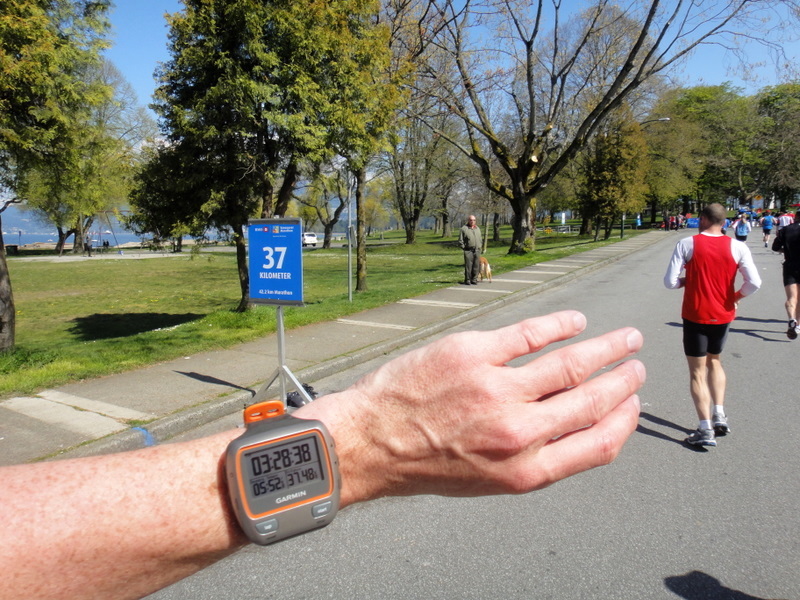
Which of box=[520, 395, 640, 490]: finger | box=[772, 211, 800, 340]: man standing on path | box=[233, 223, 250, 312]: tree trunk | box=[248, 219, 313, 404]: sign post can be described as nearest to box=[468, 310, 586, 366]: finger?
box=[520, 395, 640, 490]: finger

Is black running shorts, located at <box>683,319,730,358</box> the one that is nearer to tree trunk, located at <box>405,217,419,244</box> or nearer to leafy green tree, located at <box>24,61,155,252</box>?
leafy green tree, located at <box>24,61,155,252</box>

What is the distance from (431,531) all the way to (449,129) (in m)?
43.0

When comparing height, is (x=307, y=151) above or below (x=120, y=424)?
above

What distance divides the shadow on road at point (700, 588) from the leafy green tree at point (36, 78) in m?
8.11

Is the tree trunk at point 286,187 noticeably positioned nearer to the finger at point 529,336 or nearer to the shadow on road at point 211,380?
the shadow on road at point 211,380

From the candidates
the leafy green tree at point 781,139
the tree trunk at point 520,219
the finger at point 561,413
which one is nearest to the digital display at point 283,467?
the finger at point 561,413

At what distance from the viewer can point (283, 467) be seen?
127cm

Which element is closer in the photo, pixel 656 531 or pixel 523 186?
pixel 656 531

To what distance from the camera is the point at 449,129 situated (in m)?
43.8

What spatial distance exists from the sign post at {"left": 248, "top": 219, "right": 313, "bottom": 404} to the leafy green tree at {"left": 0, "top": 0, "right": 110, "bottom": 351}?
3562 mm

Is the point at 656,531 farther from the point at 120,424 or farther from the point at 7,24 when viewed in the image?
the point at 7,24

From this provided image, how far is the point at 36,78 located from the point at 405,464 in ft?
25.6

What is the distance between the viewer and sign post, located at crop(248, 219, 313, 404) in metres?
5.93

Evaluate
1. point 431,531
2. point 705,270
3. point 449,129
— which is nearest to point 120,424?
point 431,531
